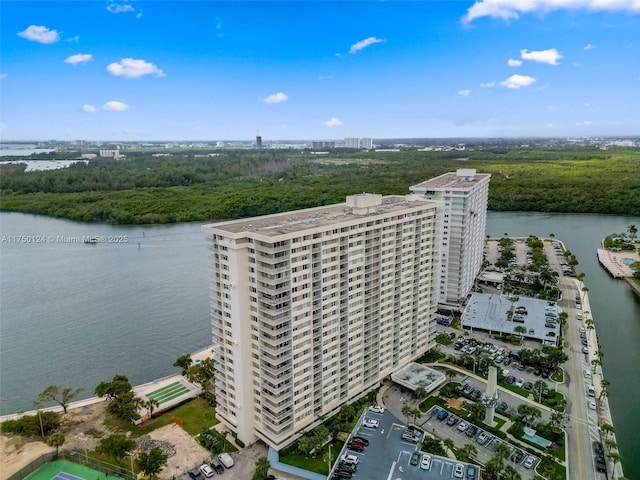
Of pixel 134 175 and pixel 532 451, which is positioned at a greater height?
pixel 134 175

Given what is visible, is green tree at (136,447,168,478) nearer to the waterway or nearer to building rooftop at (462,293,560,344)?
the waterway

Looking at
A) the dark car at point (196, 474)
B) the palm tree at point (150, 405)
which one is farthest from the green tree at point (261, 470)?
the palm tree at point (150, 405)

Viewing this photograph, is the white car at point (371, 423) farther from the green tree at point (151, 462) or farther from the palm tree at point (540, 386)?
the palm tree at point (540, 386)

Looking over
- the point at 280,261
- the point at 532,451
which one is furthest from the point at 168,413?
the point at 532,451

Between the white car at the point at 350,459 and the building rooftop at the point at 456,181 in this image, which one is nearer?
the white car at the point at 350,459

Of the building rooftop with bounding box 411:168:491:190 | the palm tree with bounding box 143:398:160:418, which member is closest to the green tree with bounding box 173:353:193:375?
the palm tree with bounding box 143:398:160:418

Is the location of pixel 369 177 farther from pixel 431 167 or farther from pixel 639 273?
pixel 639 273

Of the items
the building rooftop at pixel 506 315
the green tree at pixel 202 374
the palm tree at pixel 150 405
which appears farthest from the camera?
the building rooftop at pixel 506 315
